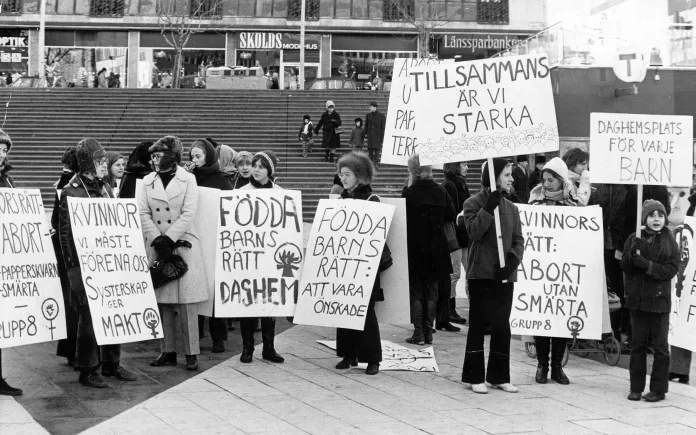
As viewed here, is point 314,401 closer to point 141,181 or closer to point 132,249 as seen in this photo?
point 132,249

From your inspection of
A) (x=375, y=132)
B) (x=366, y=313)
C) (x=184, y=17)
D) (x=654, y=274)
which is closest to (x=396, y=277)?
(x=366, y=313)

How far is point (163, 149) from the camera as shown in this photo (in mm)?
8750

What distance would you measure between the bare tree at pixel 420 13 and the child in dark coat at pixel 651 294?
4750cm

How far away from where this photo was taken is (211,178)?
9.74 metres

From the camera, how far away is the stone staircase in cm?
2738

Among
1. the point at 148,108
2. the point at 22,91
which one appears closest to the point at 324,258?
the point at 148,108

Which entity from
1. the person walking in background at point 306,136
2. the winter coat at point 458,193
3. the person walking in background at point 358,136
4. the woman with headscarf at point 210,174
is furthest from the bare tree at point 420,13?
the woman with headscarf at point 210,174

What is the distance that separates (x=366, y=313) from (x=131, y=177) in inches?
105

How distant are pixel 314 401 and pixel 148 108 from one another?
2828cm

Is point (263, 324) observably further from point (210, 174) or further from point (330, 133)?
point (330, 133)

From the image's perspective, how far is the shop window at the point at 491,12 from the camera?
185ft

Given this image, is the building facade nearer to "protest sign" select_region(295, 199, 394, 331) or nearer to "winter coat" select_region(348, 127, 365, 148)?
"winter coat" select_region(348, 127, 365, 148)

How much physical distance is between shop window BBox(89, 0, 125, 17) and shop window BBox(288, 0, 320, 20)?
862 cm

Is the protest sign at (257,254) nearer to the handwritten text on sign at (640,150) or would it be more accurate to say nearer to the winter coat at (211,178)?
the winter coat at (211,178)
